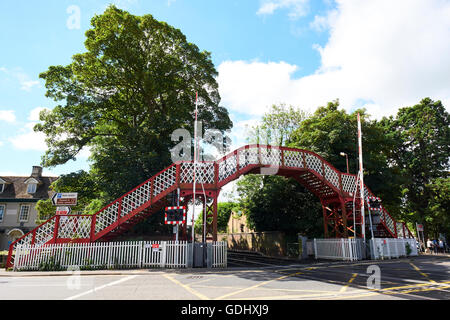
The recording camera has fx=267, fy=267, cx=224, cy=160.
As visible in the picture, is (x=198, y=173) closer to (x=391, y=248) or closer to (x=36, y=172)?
(x=391, y=248)

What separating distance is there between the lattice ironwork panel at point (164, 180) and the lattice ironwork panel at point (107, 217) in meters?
2.27

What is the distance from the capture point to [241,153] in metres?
15.7

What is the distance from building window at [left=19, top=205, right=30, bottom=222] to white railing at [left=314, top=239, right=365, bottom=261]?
30967 millimetres

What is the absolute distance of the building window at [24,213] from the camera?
29603mm

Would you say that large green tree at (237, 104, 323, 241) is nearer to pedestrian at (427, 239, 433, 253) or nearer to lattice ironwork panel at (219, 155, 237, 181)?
lattice ironwork panel at (219, 155, 237, 181)

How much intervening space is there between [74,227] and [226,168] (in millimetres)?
8671

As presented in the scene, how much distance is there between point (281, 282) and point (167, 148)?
1445cm

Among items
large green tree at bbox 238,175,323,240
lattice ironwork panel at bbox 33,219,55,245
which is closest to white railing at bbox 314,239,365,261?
large green tree at bbox 238,175,323,240

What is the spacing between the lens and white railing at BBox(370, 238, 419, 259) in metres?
17.2

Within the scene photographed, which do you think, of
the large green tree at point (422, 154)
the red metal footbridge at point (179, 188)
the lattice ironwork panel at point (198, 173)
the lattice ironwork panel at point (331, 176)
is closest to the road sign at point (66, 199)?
the red metal footbridge at point (179, 188)

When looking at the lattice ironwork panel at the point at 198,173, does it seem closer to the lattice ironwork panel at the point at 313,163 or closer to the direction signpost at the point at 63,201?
the direction signpost at the point at 63,201

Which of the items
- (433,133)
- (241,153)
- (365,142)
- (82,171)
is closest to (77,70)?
(82,171)

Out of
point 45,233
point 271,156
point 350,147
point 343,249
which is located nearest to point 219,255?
point 271,156
